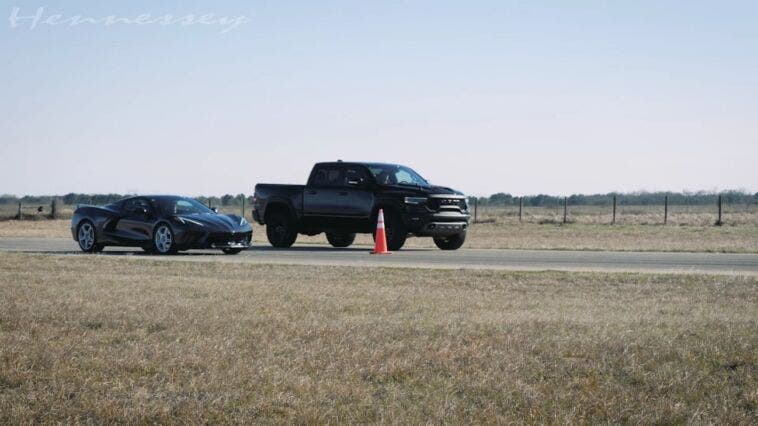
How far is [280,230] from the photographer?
2583cm

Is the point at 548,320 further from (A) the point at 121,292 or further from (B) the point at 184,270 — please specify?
(B) the point at 184,270

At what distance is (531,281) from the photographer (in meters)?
15.5

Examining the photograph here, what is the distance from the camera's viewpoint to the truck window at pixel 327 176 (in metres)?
25.0

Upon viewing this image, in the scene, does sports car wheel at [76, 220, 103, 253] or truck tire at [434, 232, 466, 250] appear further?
truck tire at [434, 232, 466, 250]

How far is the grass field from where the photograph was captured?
92.6 feet

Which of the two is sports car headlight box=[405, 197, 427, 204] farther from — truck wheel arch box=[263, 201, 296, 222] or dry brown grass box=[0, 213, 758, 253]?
dry brown grass box=[0, 213, 758, 253]

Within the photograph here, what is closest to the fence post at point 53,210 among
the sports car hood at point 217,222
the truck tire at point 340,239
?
the truck tire at point 340,239

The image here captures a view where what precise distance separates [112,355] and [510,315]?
441cm

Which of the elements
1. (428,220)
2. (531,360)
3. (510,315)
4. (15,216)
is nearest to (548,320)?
(510,315)

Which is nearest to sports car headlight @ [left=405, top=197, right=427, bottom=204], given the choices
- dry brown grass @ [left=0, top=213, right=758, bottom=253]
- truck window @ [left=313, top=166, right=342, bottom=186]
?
truck window @ [left=313, top=166, right=342, bottom=186]

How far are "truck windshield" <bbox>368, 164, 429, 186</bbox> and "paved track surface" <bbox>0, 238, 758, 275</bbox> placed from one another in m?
1.63

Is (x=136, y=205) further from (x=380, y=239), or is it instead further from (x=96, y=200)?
(x=96, y=200)

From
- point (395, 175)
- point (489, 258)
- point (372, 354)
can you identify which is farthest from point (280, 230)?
point (372, 354)

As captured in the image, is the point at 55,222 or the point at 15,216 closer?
the point at 55,222
